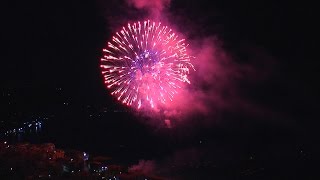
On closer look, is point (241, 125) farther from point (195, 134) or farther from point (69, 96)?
point (69, 96)

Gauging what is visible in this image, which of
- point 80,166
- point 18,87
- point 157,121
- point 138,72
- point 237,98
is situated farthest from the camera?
point 18,87

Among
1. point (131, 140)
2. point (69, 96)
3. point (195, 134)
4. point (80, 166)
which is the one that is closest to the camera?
point (80, 166)

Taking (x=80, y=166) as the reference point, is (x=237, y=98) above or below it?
above

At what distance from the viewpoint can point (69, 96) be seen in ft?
200

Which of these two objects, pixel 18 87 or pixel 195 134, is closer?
pixel 195 134

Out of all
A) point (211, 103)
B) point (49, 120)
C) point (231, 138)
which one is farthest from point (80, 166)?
point (49, 120)

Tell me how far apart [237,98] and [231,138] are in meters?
6.35

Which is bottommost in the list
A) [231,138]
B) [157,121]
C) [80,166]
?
[80,166]

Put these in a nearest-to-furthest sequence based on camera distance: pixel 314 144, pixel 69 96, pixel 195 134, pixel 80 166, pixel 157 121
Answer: pixel 80 166 < pixel 314 144 < pixel 195 134 < pixel 157 121 < pixel 69 96

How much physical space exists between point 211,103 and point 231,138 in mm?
7600

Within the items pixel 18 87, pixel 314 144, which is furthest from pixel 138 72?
pixel 18 87

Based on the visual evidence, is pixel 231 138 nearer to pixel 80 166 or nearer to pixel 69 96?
pixel 80 166

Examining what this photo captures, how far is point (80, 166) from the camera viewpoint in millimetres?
13664

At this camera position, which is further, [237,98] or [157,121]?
[157,121]
